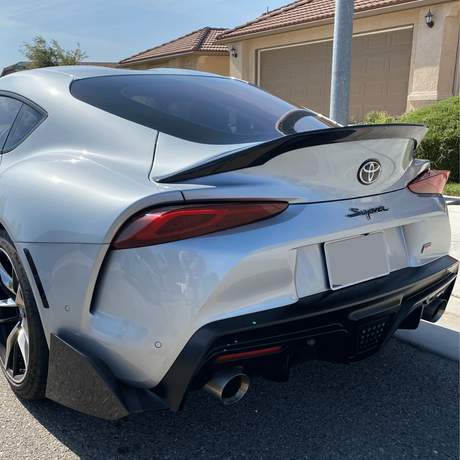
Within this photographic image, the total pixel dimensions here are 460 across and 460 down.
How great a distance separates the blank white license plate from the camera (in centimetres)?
186

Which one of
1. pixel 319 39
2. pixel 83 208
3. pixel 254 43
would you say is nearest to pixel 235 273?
pixel 83 208

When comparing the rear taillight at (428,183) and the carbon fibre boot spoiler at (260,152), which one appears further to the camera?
the rear taillight at (428,183)

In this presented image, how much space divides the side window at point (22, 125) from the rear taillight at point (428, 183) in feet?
5.77

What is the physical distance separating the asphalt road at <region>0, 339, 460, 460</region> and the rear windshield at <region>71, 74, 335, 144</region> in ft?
4.05

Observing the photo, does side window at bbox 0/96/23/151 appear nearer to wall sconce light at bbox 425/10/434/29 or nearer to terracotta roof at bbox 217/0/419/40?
wall sconce light at bbox 425/10/434/29

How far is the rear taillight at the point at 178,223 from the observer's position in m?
1.64

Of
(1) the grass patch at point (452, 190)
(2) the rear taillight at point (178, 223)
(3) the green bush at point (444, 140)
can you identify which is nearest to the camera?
(2) the rear taillight at point (178, 223)

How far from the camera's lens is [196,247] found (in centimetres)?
163

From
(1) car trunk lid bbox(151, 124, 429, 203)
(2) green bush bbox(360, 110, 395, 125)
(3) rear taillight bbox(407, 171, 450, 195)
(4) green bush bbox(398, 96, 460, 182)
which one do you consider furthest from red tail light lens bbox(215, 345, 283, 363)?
(2) green bush bbox(360, 110, 395, 125)

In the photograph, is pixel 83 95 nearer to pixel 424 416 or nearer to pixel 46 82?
pixel 46 82

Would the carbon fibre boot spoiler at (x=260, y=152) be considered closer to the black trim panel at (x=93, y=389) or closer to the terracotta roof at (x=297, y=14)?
the black trim panel at (x=93, y=389)

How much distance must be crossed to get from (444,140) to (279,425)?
6.90 metres

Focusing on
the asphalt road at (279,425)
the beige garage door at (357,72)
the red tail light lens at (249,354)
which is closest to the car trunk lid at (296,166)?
the red tail light lens at (249,354)

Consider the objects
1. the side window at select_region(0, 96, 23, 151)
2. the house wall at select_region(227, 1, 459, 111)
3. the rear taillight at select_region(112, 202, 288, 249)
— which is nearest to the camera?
the rear taillight at select_region(112, 202, 288, 249)
